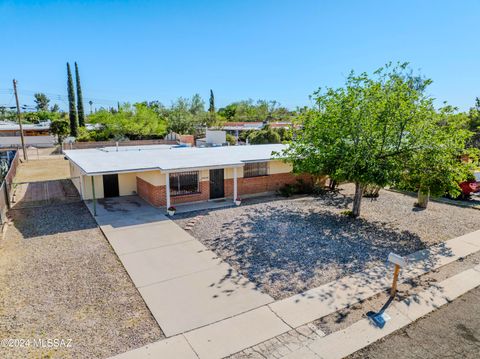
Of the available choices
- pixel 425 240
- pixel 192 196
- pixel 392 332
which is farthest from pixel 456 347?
pixel 192 196

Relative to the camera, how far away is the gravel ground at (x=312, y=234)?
842 centimetres

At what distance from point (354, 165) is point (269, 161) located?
601 cm

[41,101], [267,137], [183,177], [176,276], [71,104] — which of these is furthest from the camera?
[41,101]

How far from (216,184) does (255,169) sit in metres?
2.36

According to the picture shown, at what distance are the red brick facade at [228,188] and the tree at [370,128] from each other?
483cm

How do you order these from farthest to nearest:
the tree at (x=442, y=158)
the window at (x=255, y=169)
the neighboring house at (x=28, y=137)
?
1. the neighboring house at (x=28, y=137)
2. the window at (x=255, y=169)
3. the tree at (x=442, y=158)

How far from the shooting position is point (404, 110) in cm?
1047

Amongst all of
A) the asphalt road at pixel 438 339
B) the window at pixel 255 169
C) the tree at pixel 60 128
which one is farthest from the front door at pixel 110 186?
the tree at pixel 60 128

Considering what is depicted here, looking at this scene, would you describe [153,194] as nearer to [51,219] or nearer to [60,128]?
[51,219]

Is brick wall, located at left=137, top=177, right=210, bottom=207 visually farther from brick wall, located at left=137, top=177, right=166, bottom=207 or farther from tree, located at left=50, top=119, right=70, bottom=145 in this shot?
tree, located at left=50, top=119, right=70, bottom=145

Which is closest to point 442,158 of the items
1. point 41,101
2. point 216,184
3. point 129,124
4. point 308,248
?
point 308,248

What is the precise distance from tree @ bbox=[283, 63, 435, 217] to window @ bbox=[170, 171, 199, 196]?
5570 millimetres

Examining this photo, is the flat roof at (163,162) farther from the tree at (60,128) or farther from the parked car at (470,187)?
the tree at (60,128)

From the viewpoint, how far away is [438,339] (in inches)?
233
